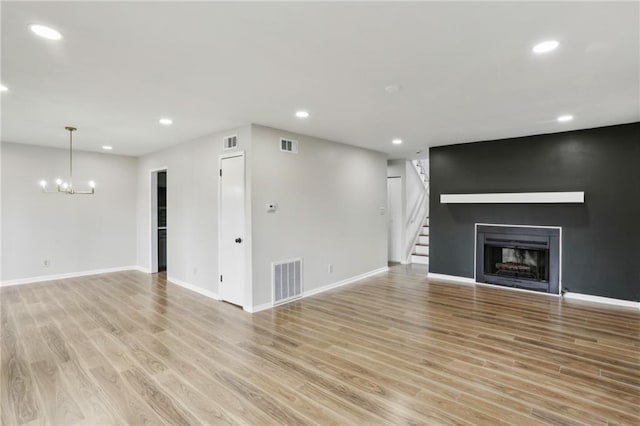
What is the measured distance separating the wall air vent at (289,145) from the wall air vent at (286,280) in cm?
175

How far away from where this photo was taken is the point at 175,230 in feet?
19.9

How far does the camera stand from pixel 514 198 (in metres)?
5.38

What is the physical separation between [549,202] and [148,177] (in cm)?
792

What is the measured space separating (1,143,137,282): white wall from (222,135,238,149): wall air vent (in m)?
4.01

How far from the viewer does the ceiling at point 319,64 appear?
194cm

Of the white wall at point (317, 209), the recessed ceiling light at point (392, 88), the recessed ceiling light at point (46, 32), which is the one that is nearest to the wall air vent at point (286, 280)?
the white wall at point (317, 209)

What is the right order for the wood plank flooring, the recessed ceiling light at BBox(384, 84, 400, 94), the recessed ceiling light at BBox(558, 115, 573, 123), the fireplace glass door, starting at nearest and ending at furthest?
the wood plank flooring < the recessed ceiling light at BBox(384, 84, 400, 94) < the recessed ceiling light at BBox(558, 115, 573, 123) < the fireplace glass door

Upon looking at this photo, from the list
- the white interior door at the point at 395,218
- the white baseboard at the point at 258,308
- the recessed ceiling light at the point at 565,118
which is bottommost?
the white baseboard at the point at 258,308

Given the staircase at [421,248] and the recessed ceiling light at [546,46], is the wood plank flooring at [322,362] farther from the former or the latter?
the staircase at [421,248]

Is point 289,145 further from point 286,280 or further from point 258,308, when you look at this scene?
point 258,308

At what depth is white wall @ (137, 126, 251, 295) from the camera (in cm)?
508

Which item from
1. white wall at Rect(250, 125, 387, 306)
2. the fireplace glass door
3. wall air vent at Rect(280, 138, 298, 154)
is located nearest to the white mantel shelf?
the fireplace glass door

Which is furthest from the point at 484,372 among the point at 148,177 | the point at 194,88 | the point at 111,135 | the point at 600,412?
the point at 148,177

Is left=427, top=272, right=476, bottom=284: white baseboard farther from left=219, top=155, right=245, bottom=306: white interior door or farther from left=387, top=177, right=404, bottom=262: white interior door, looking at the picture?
left=219, top=155, right=245, bottom=306: white interior door
